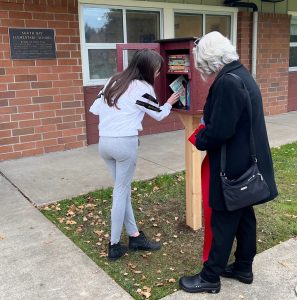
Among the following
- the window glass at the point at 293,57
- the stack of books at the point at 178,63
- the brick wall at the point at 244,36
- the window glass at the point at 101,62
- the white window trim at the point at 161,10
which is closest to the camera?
the stack of books at the point at 178,63

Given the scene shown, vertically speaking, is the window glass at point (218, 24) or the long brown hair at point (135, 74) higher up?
the window glass at point (218, 24)

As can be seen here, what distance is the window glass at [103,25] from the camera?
6535mm

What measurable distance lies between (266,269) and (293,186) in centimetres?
206

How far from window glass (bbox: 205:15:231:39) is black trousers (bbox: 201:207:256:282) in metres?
5.95

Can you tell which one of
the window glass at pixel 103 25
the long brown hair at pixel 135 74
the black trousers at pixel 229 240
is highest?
the window glass at pixel 103 25

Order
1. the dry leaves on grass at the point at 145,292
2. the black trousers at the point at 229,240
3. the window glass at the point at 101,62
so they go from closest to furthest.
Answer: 1. the black trousers at the point at 229,240
2. the dry leaves on grass at the point at 145,292
3. the window glass at the point at 101,62

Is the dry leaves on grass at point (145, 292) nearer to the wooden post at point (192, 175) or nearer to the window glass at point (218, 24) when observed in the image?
the wooden post at point (192, 175)

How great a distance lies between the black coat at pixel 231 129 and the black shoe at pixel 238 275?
66cm

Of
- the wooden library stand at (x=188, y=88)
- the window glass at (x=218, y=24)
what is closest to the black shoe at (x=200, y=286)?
the wooden library stand at (x=188, y=88)

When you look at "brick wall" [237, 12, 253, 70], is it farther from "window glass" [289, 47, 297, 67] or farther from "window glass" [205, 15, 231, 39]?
"window glass" [289, 47, 297, 67]

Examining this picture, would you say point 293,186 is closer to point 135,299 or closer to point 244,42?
point 135,299

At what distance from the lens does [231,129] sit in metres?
2.41

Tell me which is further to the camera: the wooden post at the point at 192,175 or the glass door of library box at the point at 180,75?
the wooden post at the point at 192,175

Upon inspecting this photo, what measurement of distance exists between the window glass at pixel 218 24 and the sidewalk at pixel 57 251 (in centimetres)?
347
